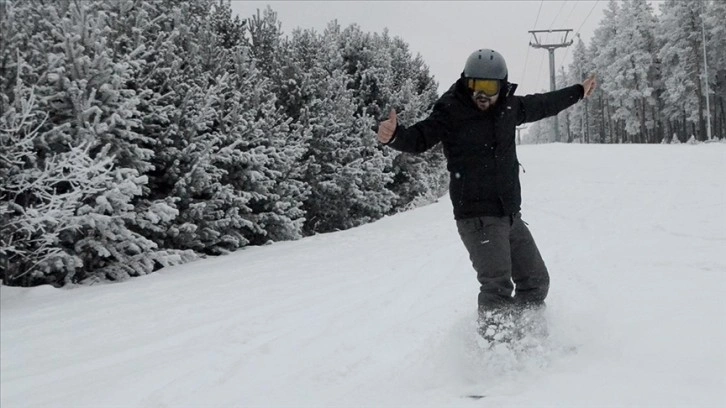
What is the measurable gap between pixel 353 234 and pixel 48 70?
24.3ft

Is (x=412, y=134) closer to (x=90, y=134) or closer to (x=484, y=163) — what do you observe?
(x=484, y=163)

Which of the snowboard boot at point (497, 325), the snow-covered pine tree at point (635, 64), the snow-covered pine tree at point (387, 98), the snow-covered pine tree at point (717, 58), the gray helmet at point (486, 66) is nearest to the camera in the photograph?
the snowboard boot at point (497, 325)

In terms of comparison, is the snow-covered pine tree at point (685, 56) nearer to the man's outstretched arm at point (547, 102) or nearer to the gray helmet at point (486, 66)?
the man's outstretched arm at point (547, 102)

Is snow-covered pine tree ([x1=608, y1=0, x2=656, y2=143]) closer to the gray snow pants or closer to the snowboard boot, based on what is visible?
the gray snow pants

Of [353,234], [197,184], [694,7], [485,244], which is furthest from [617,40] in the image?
[485,244]

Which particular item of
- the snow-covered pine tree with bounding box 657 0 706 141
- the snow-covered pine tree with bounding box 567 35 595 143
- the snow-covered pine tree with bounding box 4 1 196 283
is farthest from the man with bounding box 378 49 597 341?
the snow-covered pine tree with bounding box 567 35 595 143

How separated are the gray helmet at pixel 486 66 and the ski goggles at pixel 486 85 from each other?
35 mm

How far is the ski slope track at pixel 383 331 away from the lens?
3.11m

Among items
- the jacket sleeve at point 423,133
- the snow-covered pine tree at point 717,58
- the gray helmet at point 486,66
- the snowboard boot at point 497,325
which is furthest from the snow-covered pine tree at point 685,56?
the snowboard boot at point 497,325

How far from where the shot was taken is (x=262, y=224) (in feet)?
40.4

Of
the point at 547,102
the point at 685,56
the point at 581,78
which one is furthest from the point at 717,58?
the point at 547,102

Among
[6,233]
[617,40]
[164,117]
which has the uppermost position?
[617,40]

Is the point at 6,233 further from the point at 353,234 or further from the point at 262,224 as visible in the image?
the point at 353,234

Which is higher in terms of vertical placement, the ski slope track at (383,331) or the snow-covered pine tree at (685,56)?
the snow-covered pine tree at (685,56)
